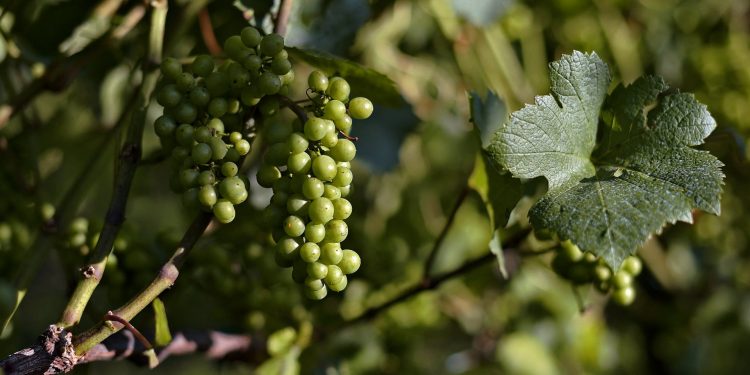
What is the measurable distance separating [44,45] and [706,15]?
1.65m

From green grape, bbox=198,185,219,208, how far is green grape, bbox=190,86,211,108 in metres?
0.09

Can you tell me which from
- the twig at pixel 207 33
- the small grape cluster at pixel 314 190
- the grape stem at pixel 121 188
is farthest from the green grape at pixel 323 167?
the twig at pixel 207 33

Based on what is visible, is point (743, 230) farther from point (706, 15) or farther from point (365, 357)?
point (365, 357)

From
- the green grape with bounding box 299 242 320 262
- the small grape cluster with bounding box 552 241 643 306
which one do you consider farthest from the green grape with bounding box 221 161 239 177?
the small grape cluster with bounding box 552 241 643 306

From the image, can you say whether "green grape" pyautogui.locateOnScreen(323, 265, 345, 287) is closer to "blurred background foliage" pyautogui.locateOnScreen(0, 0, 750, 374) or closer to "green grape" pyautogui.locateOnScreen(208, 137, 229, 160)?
"green grape" pyautogui.locateOnScreen(208, 137, 229, 160)

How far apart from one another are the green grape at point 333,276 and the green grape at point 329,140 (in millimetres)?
119

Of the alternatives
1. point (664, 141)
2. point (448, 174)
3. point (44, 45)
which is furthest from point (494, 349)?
point (44, 45)

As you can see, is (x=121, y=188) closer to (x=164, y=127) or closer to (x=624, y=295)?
(x=164, y=127)

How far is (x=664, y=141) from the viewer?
0.89 m

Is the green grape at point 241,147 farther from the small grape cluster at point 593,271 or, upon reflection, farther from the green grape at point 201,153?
the small grape cluster at point 593,271

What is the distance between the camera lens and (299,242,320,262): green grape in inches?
29.7

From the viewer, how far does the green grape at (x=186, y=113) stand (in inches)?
31.6

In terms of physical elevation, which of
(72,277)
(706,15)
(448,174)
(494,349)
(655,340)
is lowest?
(655,340)

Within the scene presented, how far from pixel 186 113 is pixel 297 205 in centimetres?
15
